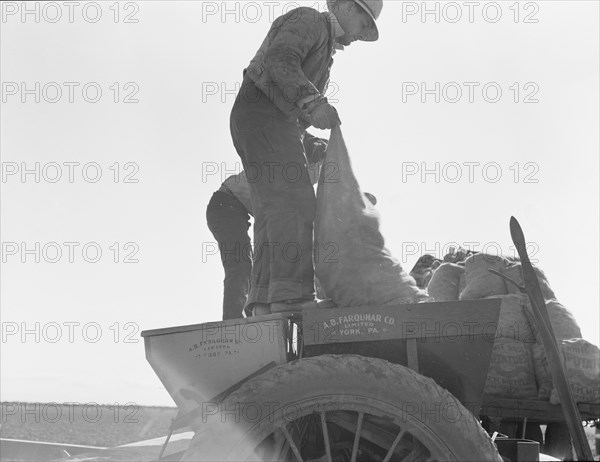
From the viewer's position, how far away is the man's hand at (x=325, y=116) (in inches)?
128

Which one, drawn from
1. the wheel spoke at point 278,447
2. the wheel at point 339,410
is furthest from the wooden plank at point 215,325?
the wheel spoke at point 278,447

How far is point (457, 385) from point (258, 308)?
859 millimetres

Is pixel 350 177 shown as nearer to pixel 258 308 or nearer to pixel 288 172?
pixel 288 172

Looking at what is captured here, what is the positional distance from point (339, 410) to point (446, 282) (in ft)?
5.25

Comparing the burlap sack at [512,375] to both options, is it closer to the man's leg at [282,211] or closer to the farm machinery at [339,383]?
the farm machinery at [339,383]

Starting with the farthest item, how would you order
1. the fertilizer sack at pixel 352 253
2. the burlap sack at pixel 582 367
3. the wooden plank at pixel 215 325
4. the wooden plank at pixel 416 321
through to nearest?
1. the burlap sack at pixel 582 367
2. the fertilizer sack at pixel 352 253
3. the wooden plank at pixel 215 325
4. the wooden plank at pixel 416 321

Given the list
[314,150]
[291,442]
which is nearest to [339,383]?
[291,442]

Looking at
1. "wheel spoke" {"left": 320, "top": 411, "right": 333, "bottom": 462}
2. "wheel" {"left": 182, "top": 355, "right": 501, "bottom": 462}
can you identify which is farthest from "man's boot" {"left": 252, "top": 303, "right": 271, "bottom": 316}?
"wheel spoke" {"left": 320, "top": 411, "right": 333, "bottom": 462}

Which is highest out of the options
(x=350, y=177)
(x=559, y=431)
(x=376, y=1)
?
(x=376, y=1)

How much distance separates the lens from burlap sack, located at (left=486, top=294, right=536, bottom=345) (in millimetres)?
3594

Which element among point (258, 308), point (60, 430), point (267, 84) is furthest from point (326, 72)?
point (60, 430)

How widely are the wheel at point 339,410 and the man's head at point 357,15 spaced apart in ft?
5.49

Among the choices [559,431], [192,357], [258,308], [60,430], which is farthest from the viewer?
[60,430]

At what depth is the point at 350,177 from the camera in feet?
10.6
